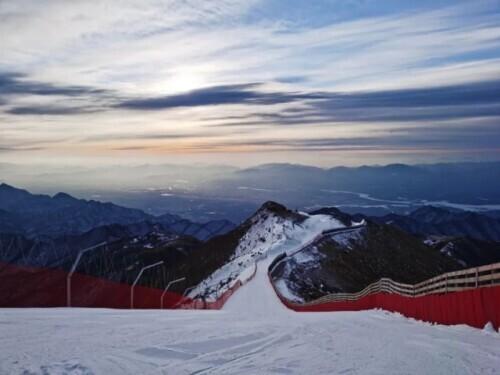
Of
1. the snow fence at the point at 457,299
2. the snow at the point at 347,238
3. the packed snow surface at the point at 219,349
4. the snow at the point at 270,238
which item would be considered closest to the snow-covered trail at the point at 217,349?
the packed snow surface at the point at 219,349

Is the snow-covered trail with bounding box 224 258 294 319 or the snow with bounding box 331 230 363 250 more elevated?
the snow with bounding box 331 230 363 250

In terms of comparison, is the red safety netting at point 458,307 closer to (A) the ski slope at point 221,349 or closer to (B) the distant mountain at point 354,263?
(A) the ski slope at point 221,349

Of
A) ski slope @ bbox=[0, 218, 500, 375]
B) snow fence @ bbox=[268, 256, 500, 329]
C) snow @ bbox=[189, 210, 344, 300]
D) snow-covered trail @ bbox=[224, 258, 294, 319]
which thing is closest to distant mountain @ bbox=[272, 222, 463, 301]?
snow-covered trail @ bbox=[224, 258, 294, 319]

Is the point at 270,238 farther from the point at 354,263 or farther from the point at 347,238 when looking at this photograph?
the point at 354,263

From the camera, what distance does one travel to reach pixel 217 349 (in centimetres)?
1084

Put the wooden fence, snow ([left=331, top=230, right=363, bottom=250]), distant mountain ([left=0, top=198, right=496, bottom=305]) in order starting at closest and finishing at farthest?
1. the wooden fence
2. distant mountain ([left=0, top=198, right=496, bottom=305])
3. snow ([left=331, top=230, right=363, bottom=250])

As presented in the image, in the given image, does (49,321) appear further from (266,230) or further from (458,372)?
(266,230)

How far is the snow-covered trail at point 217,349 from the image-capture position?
914cm

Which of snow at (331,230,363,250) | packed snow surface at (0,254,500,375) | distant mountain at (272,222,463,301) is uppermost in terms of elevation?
packed snow surface at (0,254,500,375)

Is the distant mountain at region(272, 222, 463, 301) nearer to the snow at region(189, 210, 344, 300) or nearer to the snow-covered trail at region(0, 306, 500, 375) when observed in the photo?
the snow at region(189, 210, 344, 300)

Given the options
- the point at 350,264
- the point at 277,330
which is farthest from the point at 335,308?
A: the point at 350,264

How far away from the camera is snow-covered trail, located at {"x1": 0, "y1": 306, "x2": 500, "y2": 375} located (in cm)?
914

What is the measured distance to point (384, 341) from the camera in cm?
1364

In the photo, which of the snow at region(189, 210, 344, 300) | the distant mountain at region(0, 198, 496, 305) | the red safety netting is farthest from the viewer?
the snow at region(189, 210, 344, 300)
